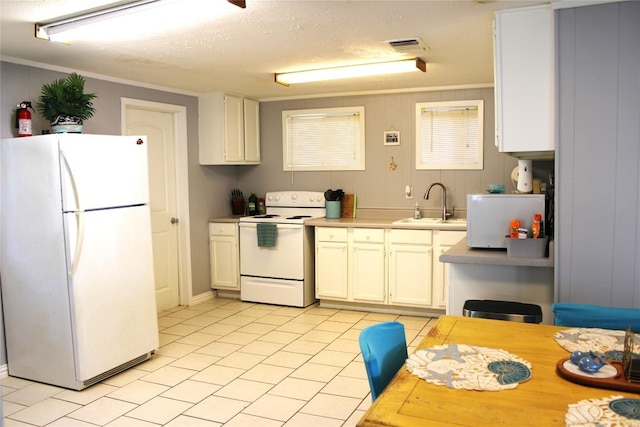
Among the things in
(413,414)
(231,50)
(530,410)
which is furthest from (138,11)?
(530,410)

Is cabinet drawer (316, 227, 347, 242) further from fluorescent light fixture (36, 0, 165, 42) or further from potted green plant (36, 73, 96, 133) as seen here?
fluorescent light fixture (36, 0, 165, 42)

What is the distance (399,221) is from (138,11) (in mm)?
3307

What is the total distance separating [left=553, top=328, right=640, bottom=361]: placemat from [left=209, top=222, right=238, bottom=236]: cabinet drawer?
13.5ft

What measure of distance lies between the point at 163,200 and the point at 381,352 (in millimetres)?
3941

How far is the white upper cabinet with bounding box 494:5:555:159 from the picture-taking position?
283cm

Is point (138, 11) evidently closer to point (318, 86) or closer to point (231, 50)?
point (231, 50)

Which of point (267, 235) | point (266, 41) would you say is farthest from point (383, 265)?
point (266, 41)

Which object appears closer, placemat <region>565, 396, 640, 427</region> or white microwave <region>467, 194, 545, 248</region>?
placemat <region>565, 396, 640, 427</region>

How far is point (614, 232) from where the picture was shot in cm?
269

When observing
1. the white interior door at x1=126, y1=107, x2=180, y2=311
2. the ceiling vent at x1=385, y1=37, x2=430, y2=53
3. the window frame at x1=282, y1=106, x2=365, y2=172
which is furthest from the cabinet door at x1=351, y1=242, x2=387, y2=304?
the ceiling vent at x1=385, y1=37, x2=430, y2=53

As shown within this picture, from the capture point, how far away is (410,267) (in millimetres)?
4945

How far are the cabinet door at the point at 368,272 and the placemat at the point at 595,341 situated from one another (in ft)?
9.79

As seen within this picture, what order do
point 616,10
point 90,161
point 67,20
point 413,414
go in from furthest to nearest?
point 90,161 < point 67,20 < point 616,10 < point 413,414

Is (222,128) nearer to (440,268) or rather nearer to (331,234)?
(331,234)
